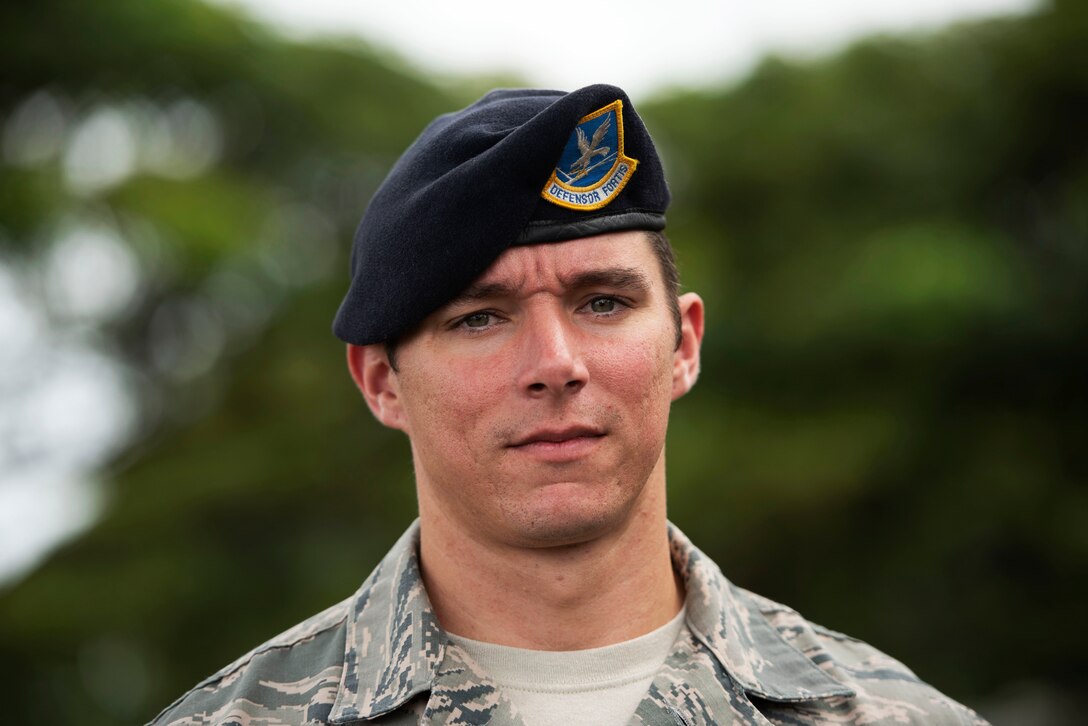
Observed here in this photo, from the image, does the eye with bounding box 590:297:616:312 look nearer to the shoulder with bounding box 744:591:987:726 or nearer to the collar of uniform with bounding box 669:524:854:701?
the collar of uniform with bounding box 669:524:854:701

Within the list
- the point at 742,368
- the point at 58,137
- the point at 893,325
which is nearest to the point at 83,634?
the point at 58,137

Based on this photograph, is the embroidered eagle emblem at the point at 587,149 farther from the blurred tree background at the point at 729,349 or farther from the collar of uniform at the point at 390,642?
the blurred tree background at the point at 729,349

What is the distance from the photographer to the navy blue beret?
2.94m

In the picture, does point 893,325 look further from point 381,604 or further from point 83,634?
point 381,604

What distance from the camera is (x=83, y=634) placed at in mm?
9852

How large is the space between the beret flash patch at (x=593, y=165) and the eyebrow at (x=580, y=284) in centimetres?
16

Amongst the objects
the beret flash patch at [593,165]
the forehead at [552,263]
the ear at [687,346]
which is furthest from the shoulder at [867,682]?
the beret flash patch at [593,165]

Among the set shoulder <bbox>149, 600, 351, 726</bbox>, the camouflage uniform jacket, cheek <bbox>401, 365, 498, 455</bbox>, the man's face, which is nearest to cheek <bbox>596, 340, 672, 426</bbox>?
the man's face

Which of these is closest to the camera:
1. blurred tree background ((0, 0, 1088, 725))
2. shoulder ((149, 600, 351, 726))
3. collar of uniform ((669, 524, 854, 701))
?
shoulder ((149, 600, 351, 726))

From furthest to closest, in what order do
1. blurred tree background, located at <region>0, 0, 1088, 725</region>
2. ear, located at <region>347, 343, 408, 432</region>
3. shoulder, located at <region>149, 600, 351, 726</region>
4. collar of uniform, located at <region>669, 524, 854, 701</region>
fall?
1. blurred tree background, located at <region>0, 0, 1088, 725</region>
2. ear, located at <region>347, 343, 408, 432</region>
3. collar of uniform, located at <region>669, 524, 854, 701</region>
4. shoulder, located at <region>149, 600, 351, 726</region>

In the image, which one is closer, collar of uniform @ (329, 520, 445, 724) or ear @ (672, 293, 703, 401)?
collar of uniform @ (329, 520, 445, 724)

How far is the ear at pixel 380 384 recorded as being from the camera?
3238mm

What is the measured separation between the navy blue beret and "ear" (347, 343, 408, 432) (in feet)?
0.35

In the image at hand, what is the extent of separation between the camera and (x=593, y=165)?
10.0 ft
